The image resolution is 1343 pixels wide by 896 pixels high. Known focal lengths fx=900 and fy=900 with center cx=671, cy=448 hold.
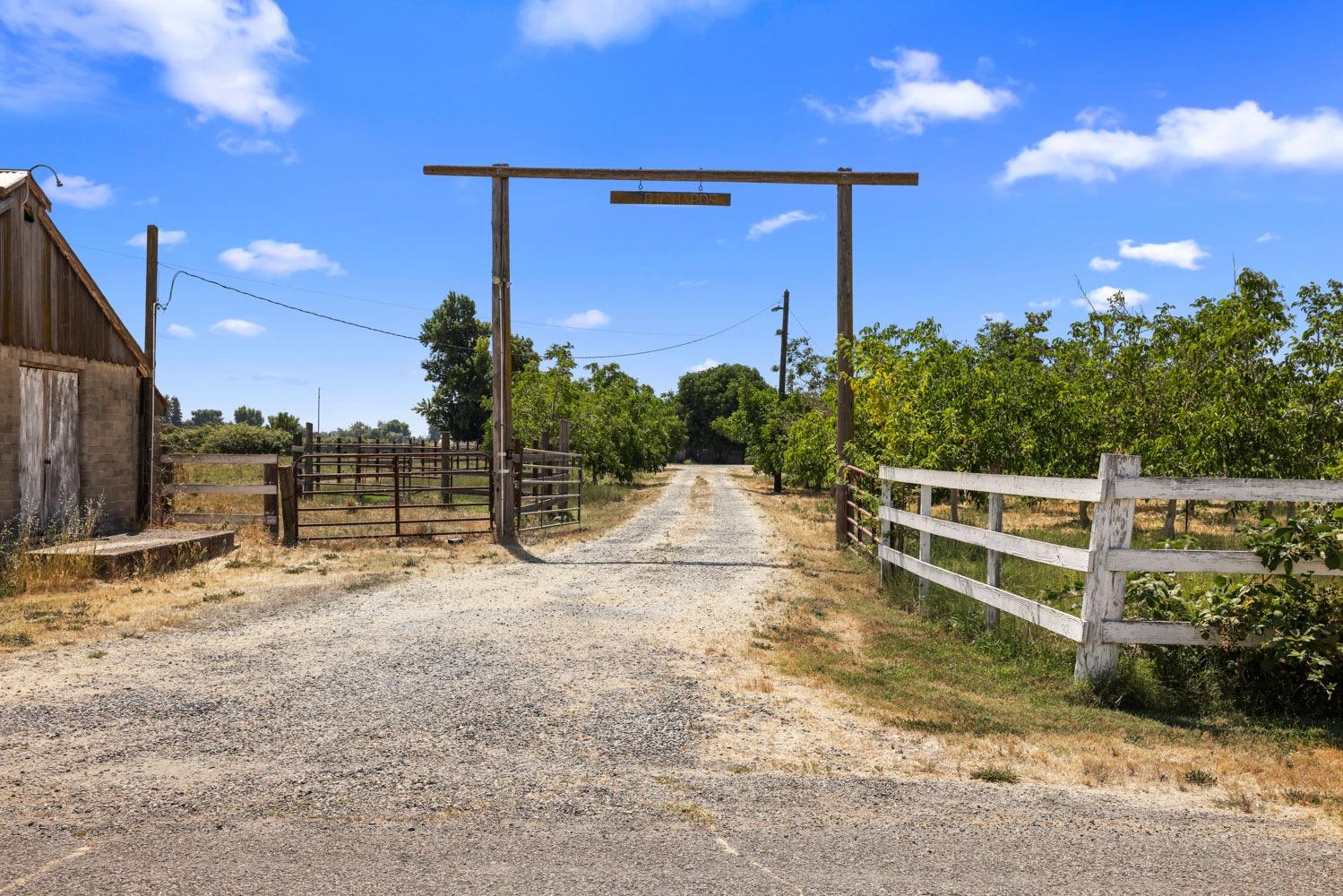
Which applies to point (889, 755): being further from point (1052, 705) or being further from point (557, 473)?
point (557, 473)

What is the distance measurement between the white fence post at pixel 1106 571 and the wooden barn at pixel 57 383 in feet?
45.0

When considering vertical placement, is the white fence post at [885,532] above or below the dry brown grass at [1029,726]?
above

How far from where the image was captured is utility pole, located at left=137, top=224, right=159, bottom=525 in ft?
52.9

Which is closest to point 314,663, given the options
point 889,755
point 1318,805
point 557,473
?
point 889,755

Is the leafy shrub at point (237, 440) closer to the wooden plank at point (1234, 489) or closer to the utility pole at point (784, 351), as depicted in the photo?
the utility pole at point (784, 351)

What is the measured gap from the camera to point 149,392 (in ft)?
53.3

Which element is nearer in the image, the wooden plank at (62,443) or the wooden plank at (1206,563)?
the wooden plank at (1206,563)

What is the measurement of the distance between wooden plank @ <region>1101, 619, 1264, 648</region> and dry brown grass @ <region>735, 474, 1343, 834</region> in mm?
462

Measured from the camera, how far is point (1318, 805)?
4.14 metres

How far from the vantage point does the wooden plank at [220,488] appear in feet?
49.8

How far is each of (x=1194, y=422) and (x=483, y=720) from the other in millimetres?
15373

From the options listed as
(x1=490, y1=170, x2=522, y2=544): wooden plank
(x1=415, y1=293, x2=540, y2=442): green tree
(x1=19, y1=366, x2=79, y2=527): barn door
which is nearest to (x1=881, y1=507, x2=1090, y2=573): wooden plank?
(x1=490, y1=170, x2=522, y2=544): wooden plank

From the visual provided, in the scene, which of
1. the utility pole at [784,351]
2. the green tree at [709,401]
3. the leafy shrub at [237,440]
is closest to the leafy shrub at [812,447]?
the utility pole at [784,351]

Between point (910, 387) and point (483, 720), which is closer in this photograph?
point (483, 720)
